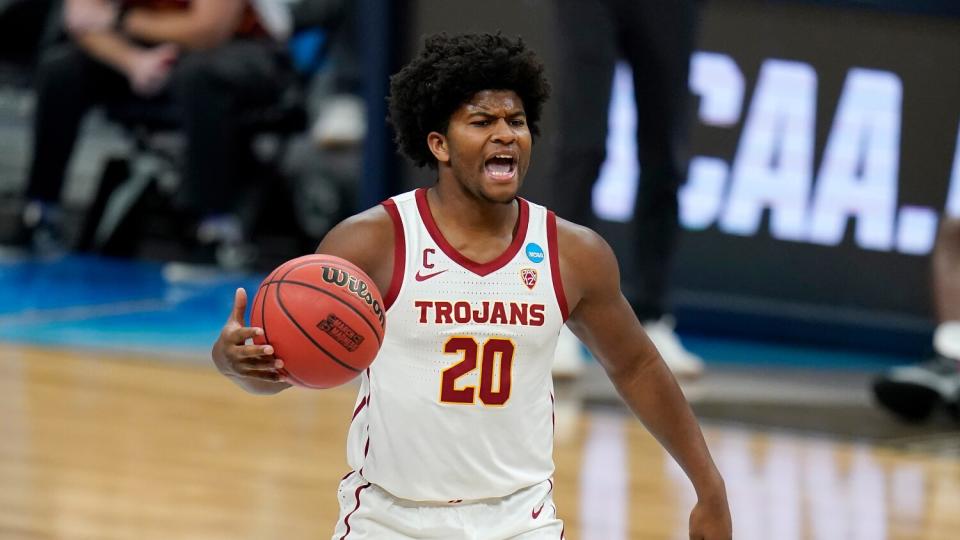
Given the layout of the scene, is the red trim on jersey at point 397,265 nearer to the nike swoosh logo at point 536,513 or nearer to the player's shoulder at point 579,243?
the player's shoulder at point 579,243

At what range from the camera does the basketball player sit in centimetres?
297

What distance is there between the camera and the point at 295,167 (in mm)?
8758

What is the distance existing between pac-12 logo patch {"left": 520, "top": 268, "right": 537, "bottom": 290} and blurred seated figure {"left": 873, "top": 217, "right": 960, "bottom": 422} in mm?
3139

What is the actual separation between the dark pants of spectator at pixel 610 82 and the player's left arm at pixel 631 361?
113 inches

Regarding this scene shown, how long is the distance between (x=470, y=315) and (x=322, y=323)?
0.30 meters

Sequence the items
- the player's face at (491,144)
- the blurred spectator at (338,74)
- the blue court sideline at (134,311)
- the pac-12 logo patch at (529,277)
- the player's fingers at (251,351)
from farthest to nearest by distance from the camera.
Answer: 1. the blurred spectator at (338,74)
2. the blue court sideline at (134,311)
3. the pac-12 logo patch at (529,277)
4. the player's face at (491,144)
5. the player's fingers at (251,351)

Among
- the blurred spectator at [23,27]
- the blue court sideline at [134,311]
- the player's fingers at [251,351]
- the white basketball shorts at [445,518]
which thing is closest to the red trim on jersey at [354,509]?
the white basketball shorts at [445,518]

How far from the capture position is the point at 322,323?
9.20ft

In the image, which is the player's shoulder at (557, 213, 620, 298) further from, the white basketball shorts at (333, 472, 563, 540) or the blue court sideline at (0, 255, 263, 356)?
the blue court sideline at (0, 255, 263, 356)

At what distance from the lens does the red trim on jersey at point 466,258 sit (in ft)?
9.84

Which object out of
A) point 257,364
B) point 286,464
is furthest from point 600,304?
point 286,464

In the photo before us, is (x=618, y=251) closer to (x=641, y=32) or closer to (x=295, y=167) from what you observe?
(x=641, y=32)

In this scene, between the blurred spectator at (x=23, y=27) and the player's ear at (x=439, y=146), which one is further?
the blurred spectator at (x=23, y=27)

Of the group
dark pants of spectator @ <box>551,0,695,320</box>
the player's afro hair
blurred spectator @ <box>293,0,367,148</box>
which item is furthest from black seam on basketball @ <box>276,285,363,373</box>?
blurred spectator @ <box>293,0,367,148</box>
